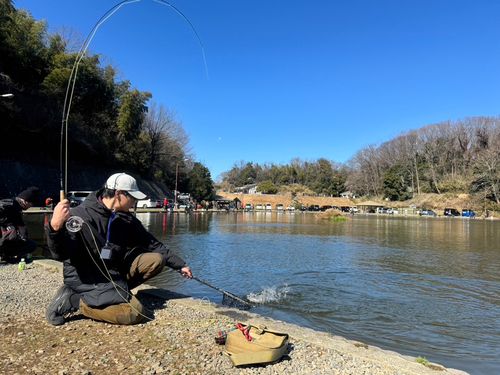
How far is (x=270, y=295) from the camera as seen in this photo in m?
7.89

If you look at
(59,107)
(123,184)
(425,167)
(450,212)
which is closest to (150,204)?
(59,107)

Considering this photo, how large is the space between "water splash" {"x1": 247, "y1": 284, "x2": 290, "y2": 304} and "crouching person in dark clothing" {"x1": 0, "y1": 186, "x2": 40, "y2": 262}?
15.5 feet

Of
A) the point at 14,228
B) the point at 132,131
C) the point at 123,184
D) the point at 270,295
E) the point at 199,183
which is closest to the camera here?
the point at 123,184

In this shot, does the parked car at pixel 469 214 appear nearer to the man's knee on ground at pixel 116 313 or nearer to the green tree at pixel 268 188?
the green tree at pixel 268 188

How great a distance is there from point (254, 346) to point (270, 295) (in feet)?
14.6

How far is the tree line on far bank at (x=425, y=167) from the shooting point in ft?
273

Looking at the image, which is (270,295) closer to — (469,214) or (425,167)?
(469,214)

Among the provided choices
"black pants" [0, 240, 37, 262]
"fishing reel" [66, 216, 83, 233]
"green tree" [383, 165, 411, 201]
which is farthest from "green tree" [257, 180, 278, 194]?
"fishing reel" [66, 216, 83, 233]

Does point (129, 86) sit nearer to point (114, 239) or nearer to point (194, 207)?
point (194, 207)

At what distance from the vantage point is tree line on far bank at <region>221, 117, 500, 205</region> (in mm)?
83125

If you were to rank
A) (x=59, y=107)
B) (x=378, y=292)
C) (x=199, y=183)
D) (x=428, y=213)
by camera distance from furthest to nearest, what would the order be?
(x=428, y=213) → (x=199, y=183) → (x=59, y=107) → (x=378, y=292)

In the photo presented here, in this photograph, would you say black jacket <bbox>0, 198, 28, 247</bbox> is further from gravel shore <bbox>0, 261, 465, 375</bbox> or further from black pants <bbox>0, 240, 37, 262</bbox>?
gravel shore <bbox>0, 261, 465, 375</bbox>

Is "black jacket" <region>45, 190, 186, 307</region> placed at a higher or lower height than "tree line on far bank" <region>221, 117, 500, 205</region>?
lower

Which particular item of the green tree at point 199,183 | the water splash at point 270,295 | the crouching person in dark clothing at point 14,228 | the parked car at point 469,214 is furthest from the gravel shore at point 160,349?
the parked car at point 469,214
